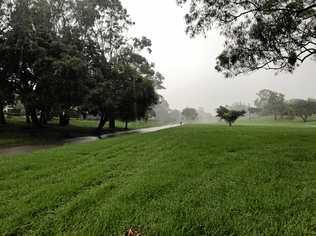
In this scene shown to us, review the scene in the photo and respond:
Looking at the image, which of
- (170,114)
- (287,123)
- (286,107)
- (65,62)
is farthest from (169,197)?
→ (170,114)

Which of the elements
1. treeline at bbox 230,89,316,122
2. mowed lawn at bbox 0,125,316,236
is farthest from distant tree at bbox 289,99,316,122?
mowed lawn at bbox 0,125,316,236

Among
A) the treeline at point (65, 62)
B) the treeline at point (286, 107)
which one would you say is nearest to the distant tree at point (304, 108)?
the treeline at point (286, 107)

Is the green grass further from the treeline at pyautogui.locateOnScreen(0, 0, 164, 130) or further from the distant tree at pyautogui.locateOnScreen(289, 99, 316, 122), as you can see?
the treeline at pyautogui.locateOnScreen(0, 0, 164, 130)

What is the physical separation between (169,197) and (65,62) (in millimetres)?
16161

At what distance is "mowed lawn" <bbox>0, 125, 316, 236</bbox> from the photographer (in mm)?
2922

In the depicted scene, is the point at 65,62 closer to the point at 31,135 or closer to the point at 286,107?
the point at 31,135

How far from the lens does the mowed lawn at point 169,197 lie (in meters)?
2.92

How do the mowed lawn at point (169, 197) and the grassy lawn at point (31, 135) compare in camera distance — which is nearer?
the mowed lawn at point (169, 197)

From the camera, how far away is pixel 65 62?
1762cm

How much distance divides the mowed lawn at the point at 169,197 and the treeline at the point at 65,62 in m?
13.1

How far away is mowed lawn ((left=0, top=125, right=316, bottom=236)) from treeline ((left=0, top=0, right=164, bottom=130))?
1308cm

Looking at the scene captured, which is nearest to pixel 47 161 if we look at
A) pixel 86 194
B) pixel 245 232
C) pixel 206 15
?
pixel 86 194

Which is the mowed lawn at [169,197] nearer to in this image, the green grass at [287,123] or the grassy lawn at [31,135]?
the grassy lawn at [31,135]

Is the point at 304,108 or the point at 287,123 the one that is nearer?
the point at 287,123
